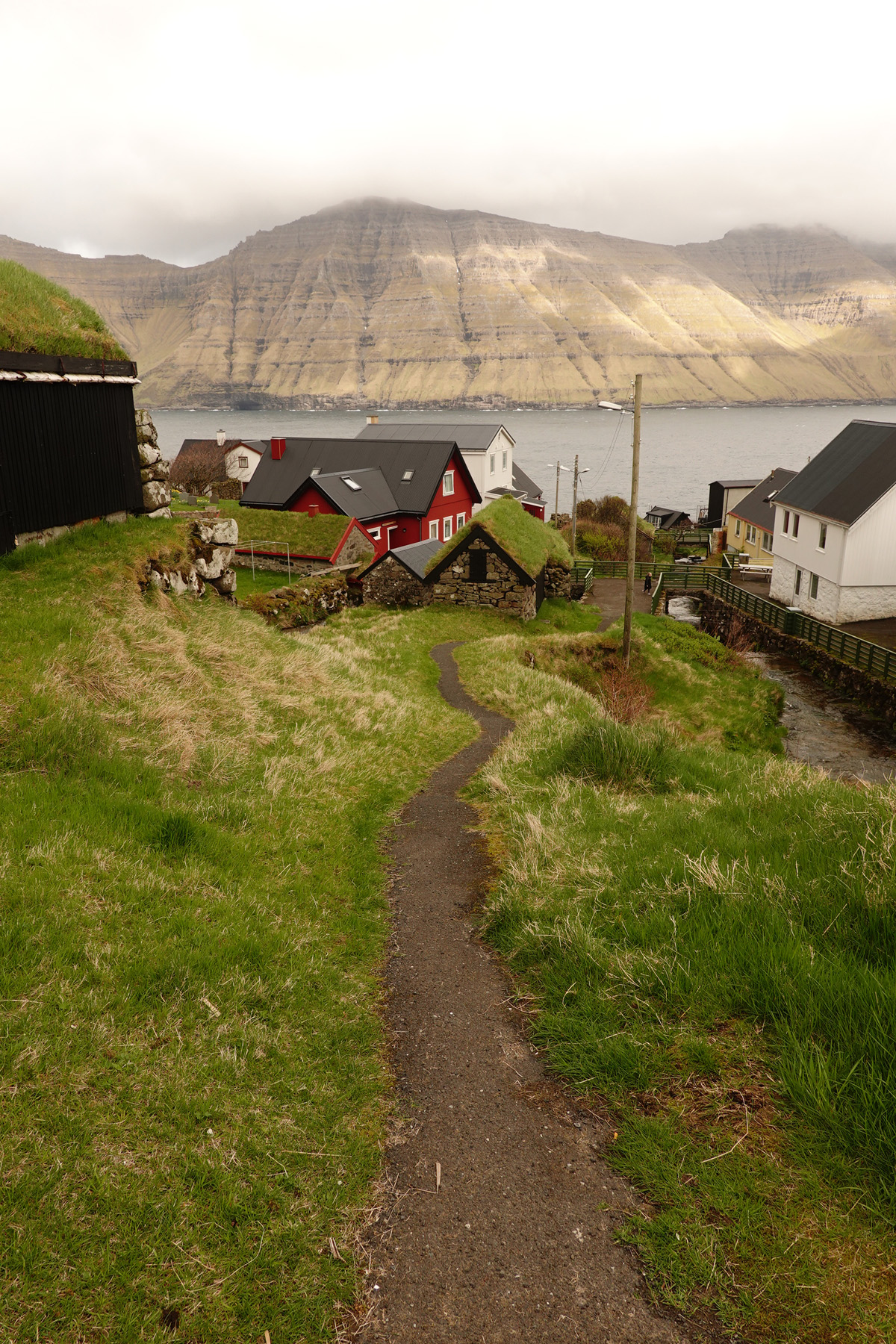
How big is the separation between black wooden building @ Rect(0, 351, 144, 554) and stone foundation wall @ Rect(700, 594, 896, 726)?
30731 millimetres

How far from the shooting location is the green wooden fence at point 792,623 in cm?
3328

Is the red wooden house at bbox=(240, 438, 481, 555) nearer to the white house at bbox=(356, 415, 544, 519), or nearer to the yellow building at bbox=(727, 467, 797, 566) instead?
the white house at bbox=(356, 415, 544, 519)

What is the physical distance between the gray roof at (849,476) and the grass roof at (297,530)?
28.1 m

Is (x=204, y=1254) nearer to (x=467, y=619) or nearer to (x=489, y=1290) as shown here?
(x=489, y=1290)

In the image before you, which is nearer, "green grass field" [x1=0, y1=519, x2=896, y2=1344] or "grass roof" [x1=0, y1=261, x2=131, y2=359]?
"green grass field" [x1=0, y1=519, x2=896, y2=1344]

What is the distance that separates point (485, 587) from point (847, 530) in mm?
20138

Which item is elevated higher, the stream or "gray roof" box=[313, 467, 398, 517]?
"gray roof" box=[313, 467, 398, 517]

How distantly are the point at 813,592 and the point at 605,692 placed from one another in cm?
2426

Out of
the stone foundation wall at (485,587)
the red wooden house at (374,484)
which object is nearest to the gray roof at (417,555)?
the stone foundation wall at (485,587)

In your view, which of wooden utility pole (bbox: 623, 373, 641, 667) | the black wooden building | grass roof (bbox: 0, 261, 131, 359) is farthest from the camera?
wooden utility pole (bbox: 623, 373, 641, 667)

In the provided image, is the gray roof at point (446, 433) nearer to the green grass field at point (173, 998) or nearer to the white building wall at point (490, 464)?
the white building wall at point (490, 464)

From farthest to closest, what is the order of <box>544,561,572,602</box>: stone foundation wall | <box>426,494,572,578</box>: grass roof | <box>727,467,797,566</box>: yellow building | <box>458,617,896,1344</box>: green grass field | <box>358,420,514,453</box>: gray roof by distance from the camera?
<box>727,467,797,566</box>: yellow building < <box>358,420,514,453</box>: gray roof < <box>544,561,572,602</box>: stone foundation wall < <box>426,494,572,578</box>: grass roof < <box>458,617,896,1344</box>: green grass field

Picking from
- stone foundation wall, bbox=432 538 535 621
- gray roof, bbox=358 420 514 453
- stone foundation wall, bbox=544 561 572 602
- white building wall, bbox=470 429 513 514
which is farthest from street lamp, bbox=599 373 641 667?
gray roof, bbox=358 420 514 453

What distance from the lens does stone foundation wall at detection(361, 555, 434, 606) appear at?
3619 cm
